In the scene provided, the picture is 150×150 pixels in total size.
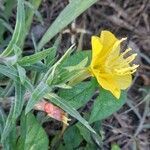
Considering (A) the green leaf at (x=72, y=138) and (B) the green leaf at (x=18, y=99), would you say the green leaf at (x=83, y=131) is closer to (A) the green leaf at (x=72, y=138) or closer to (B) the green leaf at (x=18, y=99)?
(A) the green leaf at (x=72, y=138)

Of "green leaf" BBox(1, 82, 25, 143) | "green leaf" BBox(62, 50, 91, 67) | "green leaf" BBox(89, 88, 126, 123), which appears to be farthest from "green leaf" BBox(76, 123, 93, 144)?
"green leaf" BBox(1, 82, 25, 143)

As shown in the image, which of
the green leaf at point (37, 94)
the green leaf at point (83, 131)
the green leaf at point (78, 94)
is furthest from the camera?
the green leaf at point (83, 131)

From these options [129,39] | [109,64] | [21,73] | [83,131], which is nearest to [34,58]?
[21,73]

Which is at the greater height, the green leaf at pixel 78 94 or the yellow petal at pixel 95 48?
the yellow petal at pixel 95 48

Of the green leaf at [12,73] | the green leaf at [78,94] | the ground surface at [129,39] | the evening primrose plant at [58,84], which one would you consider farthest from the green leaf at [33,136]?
the ground surface at [129,39]

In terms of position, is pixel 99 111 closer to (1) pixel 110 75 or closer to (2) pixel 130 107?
(1) pixel 110 75

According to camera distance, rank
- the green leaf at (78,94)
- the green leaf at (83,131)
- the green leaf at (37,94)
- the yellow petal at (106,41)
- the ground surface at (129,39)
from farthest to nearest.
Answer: the ground surface at (129,39) < the green leaf at (83,131) < the green leaf at (78,94) < the yellow petal at (106,41) < the green leaf at (37,94)

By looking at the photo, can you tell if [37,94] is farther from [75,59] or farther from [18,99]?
[75,59]

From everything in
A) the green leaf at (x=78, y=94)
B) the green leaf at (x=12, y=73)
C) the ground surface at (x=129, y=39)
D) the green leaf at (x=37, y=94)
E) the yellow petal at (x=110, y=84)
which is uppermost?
the green leaf at (x=12, y=73)
